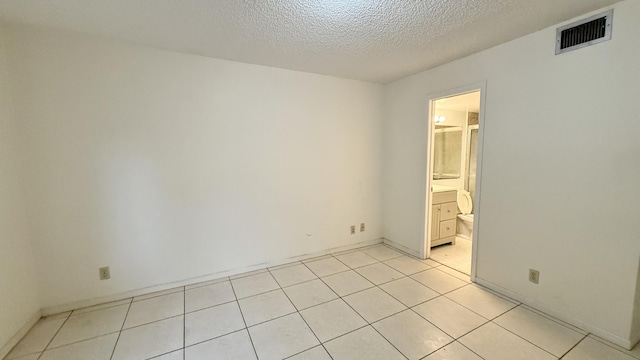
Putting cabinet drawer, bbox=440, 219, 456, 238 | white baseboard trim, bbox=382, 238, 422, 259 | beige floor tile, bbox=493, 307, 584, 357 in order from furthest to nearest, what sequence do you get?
cabinet drawer, bbox=440, 219, 456, 238 < white baseboard trim, bbox=382, 238, 422, 259 < beige floor tile, bbox=493, 307, 584, 357

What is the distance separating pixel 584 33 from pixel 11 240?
4.60 meters

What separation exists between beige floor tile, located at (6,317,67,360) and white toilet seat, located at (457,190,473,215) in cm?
520

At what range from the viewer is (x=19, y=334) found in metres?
1.85

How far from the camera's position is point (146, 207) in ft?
7.87

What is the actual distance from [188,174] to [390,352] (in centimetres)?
241

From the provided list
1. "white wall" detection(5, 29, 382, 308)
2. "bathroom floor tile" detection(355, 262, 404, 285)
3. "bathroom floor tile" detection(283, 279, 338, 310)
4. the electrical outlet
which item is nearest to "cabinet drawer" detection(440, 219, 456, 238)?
"bathroom floor tile" detection(355, 262, 404, 285)

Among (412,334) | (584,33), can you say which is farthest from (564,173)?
(412,334)

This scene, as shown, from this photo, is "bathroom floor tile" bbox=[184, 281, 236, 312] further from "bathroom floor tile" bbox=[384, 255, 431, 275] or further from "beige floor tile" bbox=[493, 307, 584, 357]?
"beige floor tile" bbox=[493, 307, 584, 357]

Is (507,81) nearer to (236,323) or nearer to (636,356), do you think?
(636,356)

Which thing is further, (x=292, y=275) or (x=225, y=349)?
(x=292, y=275)

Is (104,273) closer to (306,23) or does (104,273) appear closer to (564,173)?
(306,23)

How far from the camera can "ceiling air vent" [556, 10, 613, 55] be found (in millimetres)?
1723

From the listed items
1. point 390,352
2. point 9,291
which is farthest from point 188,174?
point 390,352

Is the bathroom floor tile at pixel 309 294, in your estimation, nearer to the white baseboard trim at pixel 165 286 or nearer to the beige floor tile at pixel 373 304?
the beige floor tile at pixel 373 304
